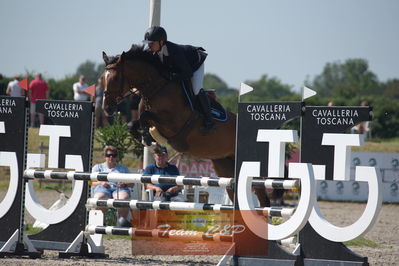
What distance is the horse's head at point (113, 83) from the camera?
6262 millimetres

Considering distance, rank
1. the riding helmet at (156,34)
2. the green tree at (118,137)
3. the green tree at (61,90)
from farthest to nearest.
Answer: the green tree at (61,90) < the green tree at (118,137) < the riding helmet at (156,34)

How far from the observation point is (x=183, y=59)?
625 cm

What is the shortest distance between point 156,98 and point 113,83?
1.34 ft

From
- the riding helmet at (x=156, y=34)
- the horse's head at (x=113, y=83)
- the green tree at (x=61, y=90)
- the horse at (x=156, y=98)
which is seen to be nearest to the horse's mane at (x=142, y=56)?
the horse at (x=156, y=98)

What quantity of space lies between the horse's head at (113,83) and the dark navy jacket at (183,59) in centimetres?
41

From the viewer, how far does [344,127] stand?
5332 millimetres

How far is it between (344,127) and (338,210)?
310 inches

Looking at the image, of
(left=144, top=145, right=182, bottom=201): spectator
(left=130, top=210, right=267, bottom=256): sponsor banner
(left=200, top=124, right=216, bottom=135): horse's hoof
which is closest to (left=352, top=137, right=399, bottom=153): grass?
(left=144, top=145, right=182, bottom=201): spectator

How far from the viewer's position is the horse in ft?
20.7

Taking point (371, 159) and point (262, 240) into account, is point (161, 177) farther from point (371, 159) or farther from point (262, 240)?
point (371, 159)

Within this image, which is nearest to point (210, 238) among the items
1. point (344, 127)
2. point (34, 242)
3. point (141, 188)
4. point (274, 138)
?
point (274, 138)

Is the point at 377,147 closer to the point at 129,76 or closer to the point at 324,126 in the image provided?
the point at 129,76

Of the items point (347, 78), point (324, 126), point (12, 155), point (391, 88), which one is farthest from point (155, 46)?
point (347, 78)

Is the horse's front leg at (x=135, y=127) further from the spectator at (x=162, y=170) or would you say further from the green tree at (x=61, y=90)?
the green tree at (x=61, y=90)
